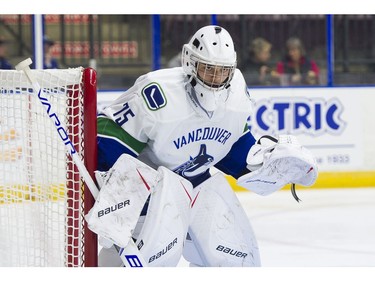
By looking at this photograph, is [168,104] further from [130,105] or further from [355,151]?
[355,151]

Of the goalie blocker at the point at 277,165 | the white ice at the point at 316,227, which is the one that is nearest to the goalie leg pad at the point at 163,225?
the goalie blocker at the point at 277,165

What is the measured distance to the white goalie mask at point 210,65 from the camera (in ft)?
9.25

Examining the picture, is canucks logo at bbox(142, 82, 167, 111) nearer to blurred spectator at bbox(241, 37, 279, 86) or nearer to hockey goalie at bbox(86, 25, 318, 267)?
hockey goalie at bbox(86, 25, 318, 267)

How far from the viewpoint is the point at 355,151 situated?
6047 mm

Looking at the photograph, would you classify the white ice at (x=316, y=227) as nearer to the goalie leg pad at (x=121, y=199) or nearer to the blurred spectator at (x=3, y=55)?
the goalie leg pad at (x=121, y=199)

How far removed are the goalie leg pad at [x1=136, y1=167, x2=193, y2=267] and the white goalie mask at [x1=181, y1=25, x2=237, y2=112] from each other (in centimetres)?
26

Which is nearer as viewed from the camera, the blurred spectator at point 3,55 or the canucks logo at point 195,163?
the canucks logo at point 195,163

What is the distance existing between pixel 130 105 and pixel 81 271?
2.77ft

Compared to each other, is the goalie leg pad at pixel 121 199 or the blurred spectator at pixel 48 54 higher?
the blurred spectator at pixel 48 54

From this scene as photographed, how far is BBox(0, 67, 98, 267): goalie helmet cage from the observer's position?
2.89 m

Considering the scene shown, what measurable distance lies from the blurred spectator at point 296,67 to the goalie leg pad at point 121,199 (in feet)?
11.1

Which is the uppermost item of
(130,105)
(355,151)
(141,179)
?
(130,105)
